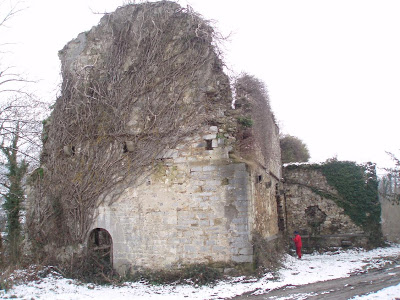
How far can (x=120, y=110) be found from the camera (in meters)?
9.74

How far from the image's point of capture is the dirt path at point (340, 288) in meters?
6.94

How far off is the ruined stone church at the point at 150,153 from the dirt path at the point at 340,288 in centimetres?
129

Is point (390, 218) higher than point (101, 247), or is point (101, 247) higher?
point (101, 247)

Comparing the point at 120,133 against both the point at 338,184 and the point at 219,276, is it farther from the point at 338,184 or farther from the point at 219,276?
the point at 338,184

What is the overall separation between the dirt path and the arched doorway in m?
4.03

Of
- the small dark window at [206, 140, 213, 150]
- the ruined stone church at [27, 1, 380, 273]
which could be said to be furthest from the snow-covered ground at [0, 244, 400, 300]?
the small dark window at [206, 140, 213, 150]

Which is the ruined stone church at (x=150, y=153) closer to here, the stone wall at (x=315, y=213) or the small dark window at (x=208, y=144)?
the small dark window at (x=208, y=144)

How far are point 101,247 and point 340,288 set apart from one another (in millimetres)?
6157

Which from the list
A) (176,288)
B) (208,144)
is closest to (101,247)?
(176,288)

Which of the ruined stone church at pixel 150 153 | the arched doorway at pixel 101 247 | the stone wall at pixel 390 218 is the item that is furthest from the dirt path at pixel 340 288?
the stone wall at pixel 390 218

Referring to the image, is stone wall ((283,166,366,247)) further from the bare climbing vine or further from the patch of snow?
the patch of snow

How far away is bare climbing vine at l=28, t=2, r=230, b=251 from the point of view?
9398 mm

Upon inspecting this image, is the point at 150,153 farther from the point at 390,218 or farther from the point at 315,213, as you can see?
the point at 390,218

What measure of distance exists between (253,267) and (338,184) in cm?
833
